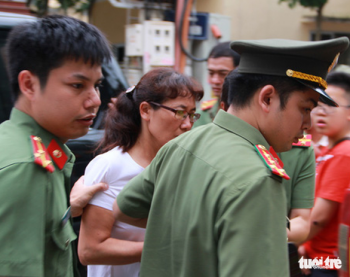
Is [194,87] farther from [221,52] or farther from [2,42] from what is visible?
[2,42]

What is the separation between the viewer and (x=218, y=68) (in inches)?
123

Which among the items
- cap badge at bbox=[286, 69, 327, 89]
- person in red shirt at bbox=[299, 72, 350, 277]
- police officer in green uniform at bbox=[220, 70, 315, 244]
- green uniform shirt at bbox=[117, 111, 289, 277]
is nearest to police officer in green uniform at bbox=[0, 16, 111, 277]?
green uniform shirt at bbox=[117, 111, 289, 277]

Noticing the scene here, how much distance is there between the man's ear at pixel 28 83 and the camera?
1.46 metres

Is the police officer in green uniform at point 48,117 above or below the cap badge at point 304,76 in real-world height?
below

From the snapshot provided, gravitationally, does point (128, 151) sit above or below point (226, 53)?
below

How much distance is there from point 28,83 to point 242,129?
2.30ft

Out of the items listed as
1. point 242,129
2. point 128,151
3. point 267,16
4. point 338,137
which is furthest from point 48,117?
point 267,16

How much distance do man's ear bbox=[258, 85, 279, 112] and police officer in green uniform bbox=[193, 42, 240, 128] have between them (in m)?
1.67

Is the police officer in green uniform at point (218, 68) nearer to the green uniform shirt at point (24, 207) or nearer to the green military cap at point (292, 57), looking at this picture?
the green military cap at point (292, 57)

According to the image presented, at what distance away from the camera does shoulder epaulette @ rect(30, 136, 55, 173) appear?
130cm

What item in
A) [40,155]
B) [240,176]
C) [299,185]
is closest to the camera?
[240,176]

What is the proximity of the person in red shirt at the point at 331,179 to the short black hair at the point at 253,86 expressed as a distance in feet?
3.78

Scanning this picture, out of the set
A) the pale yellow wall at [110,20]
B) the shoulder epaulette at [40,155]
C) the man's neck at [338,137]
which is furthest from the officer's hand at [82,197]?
the pale yellow wall at [110,20]

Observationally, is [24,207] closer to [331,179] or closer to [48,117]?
[48,117]
